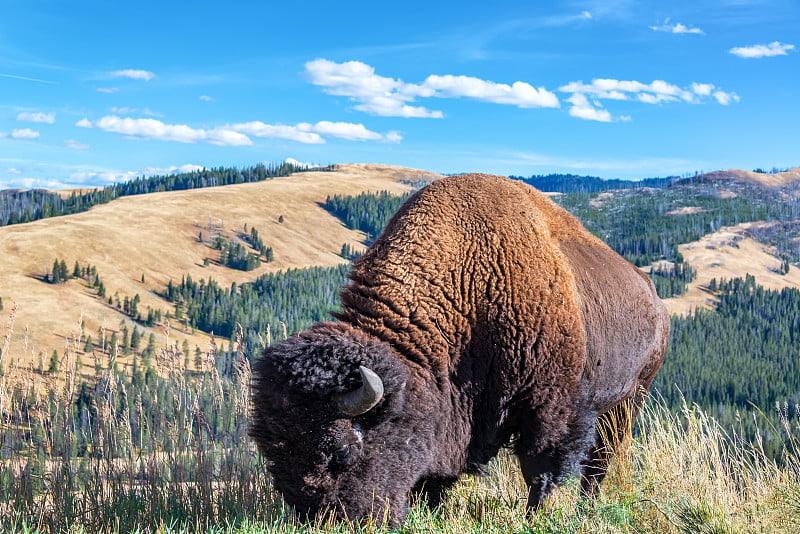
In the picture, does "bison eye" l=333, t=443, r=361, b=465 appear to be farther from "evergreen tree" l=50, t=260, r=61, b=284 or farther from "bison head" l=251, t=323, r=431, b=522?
"evergreen tree" l=50, t=260, r=61, b=284

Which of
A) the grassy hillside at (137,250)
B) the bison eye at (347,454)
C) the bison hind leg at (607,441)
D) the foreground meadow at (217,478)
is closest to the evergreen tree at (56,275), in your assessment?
the grassy hillside at (137,250)

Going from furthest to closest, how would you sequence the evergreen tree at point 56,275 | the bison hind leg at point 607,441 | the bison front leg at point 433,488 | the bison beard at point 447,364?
the evergreen tree at point 56,275 < the bison hind leg at point 607,441 < the bison front leg at point 433,488 < the bison beard at point 447,364

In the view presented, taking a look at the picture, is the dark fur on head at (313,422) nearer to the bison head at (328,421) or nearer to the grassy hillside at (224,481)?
the bison head at (328,421)

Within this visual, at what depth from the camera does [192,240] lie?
163 m

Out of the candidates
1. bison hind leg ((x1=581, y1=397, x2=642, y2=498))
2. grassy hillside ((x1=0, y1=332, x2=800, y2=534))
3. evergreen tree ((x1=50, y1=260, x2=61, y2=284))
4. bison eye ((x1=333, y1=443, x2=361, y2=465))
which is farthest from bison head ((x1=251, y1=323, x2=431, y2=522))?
evergreen tree ((x1=50, y1=260, x2=61, y2=284))

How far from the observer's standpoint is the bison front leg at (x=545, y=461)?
504cm

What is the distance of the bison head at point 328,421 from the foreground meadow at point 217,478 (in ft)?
0.65

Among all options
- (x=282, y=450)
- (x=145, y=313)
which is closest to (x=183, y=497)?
(x=282, y=450)

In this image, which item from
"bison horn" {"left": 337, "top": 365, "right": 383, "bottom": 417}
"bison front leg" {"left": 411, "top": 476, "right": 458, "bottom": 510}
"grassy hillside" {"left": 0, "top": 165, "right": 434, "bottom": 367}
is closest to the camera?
"bison horn" {"left": 337, "top": 365, "right": 383, "bottom": 417}

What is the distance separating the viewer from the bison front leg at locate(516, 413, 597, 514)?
5.04 metres

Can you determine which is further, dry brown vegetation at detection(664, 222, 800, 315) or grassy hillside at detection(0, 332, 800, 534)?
dry brown vegetation at detection(664, 222, 800, 315)

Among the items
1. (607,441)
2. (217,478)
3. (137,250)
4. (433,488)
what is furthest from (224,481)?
(137,250)

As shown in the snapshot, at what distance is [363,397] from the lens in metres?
4.02

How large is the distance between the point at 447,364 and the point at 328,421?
1117mm
